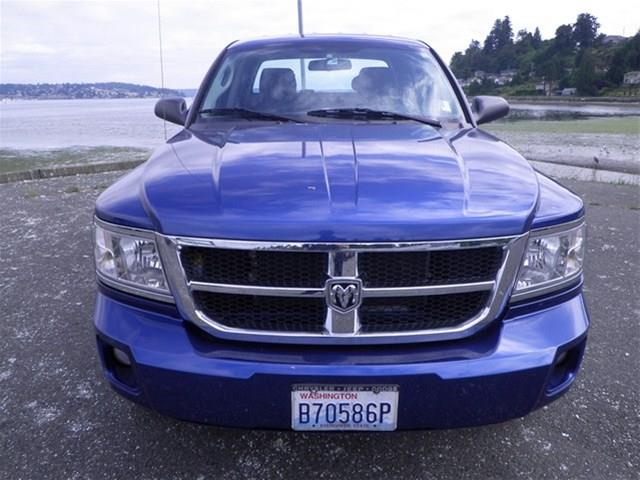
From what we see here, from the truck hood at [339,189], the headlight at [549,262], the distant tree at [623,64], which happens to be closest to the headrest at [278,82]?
the truck hood at [339,189]

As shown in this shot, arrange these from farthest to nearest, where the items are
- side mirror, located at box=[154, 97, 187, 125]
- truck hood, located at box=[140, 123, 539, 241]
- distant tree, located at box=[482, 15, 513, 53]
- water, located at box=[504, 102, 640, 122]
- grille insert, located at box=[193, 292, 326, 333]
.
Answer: distant tree, located at box=[482, 15, 513, 53], water, located at box=[504, 102, 640, 122], side mirror, located at box=[154, 97, 187, 125], grille insert, located at box=[193, 292, 326, 333], truck hood, located at box=[140, 123, 539, 241]

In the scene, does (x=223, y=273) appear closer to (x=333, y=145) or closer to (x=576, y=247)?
(x=333, y=145)

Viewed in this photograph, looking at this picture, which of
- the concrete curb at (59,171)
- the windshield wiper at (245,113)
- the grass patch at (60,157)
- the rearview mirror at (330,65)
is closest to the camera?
the windshield wiper at (245,113)

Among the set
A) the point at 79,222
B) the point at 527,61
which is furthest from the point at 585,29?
the point at 79,222

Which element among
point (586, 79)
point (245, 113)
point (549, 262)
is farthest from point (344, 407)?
point (586, 79)

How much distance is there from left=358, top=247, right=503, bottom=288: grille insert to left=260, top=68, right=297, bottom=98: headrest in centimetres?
157

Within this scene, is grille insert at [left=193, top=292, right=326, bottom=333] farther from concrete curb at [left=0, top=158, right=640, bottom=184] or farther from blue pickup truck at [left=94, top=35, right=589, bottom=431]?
concrete curb at [left=0, top=158, right=640, bottom=184]

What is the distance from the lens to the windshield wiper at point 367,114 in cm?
273

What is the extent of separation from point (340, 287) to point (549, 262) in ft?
2.53

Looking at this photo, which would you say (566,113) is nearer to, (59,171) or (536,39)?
(59,171)

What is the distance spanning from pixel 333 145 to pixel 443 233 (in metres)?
0.74

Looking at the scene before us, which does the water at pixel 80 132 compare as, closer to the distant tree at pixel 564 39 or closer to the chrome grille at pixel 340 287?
the chrome grille at pixel 340 287

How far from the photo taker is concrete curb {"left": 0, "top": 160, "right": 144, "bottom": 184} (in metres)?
8.44

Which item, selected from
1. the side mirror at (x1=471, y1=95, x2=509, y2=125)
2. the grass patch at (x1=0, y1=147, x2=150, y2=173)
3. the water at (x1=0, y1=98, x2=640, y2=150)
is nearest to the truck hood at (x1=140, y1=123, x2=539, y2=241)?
the side mirror at (x1=471, y1=95, x2=509, y2=125)
